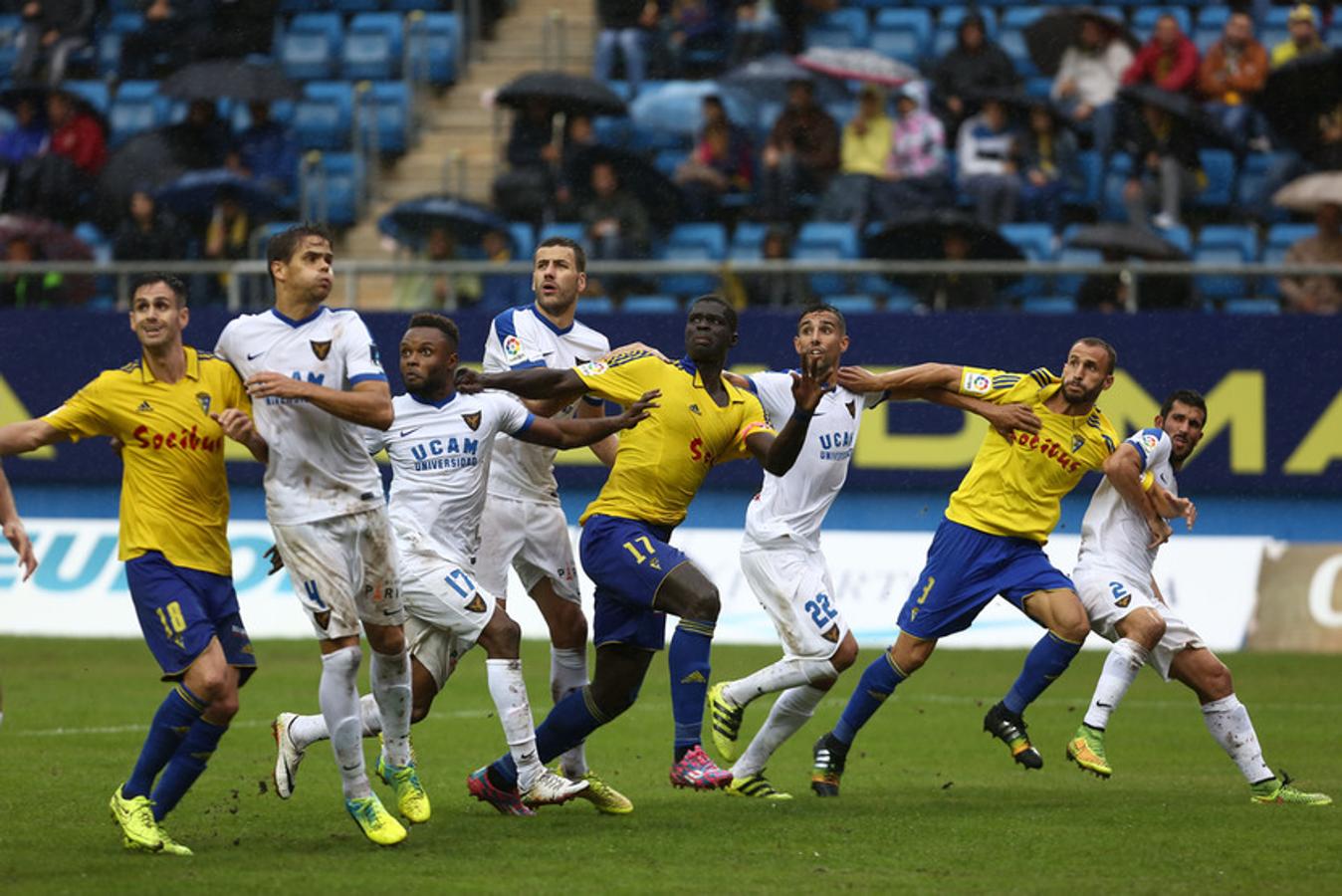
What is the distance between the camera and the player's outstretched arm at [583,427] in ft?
31.7

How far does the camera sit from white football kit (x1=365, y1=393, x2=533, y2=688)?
981 cm

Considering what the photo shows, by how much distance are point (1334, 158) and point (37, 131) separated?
46.7 ft

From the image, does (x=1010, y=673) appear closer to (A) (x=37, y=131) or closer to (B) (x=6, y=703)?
(B) (x=6, y=703)

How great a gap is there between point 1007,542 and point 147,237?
12.3m

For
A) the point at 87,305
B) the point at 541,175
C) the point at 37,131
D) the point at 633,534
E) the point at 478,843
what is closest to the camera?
the point at 478,843

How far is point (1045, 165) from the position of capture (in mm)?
21234

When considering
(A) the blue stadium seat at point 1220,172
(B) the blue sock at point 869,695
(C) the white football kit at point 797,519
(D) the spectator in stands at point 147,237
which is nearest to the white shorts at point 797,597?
(C) the white football kit at point 797,519

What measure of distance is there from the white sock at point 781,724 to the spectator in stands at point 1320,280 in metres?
9.86

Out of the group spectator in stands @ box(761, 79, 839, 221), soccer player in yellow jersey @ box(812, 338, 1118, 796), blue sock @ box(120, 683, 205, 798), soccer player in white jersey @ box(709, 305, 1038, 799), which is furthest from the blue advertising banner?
blue sock @ box(120, 683, 205, 798)

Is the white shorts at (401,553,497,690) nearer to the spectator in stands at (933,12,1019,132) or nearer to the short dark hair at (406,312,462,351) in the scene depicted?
the short dark hair at (406,312,462,351)

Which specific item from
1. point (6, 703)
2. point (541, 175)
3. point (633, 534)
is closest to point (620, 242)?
point (541, 175)

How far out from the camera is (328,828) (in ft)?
31.4

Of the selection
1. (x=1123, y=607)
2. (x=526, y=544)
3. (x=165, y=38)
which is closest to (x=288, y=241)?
(x=526, y=544)

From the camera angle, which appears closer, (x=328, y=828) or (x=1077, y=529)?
(x=328, y=828)
